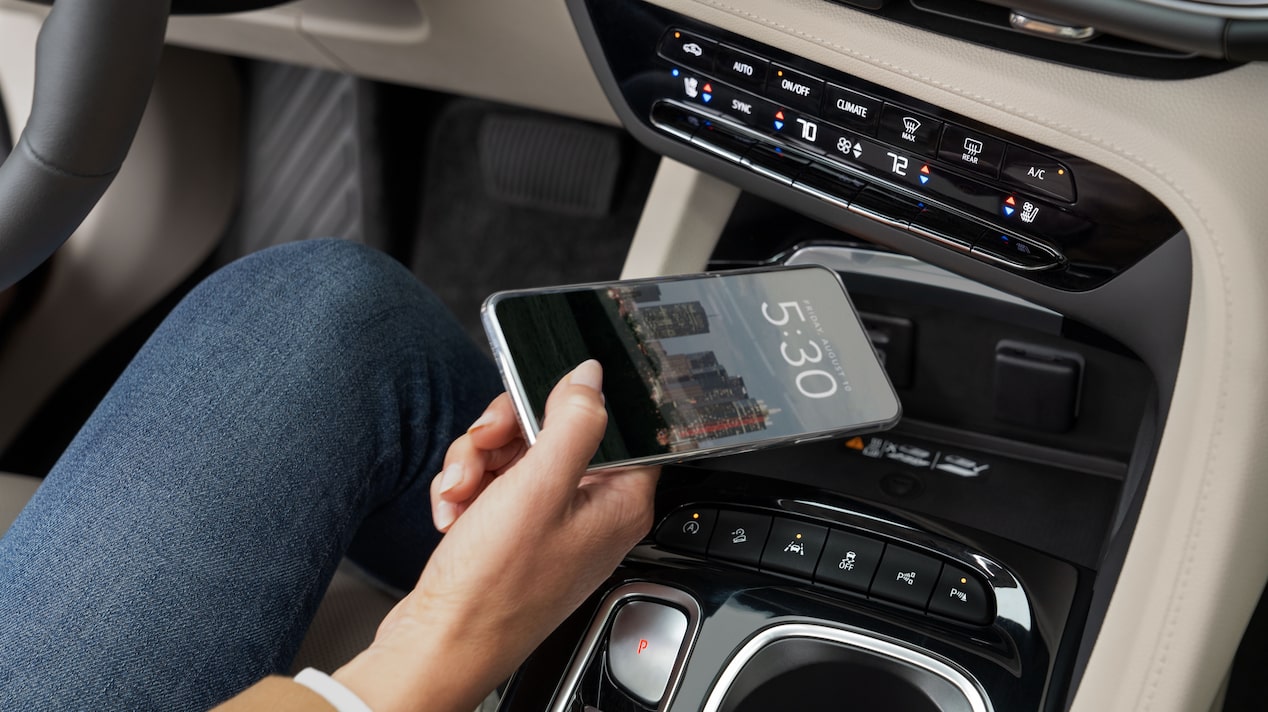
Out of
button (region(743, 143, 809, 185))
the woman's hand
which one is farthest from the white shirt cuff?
button (region(743, 143, 809, 185))

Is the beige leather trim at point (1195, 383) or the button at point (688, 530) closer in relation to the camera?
the beige leather trim at point (1195, 383)

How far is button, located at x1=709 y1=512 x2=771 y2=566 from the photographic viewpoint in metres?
0.52

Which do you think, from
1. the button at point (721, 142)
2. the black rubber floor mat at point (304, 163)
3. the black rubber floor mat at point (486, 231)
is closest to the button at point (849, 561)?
the button at point (721, 142)

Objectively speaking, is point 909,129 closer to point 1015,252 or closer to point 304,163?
point 1015,252

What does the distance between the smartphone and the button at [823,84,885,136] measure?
0.09 m

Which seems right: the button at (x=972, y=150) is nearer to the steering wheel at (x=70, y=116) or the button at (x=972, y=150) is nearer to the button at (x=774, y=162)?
the button at (x=774, y=162)

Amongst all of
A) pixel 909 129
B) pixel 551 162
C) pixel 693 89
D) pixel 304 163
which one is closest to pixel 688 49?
pixel 693 89

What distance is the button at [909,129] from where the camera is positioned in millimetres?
490

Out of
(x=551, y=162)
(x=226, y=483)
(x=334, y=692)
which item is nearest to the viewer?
(x=334, y=692)

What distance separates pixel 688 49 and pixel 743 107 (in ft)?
0.14

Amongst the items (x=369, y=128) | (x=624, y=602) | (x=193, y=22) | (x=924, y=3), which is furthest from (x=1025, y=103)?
(x=369, y=128)

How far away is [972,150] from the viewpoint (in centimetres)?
48

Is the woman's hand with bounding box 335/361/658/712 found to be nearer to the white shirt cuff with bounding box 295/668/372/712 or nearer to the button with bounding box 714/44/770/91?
the white shirt cuff with bounding box 295/668/372/712

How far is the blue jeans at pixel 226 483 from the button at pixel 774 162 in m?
0.21
